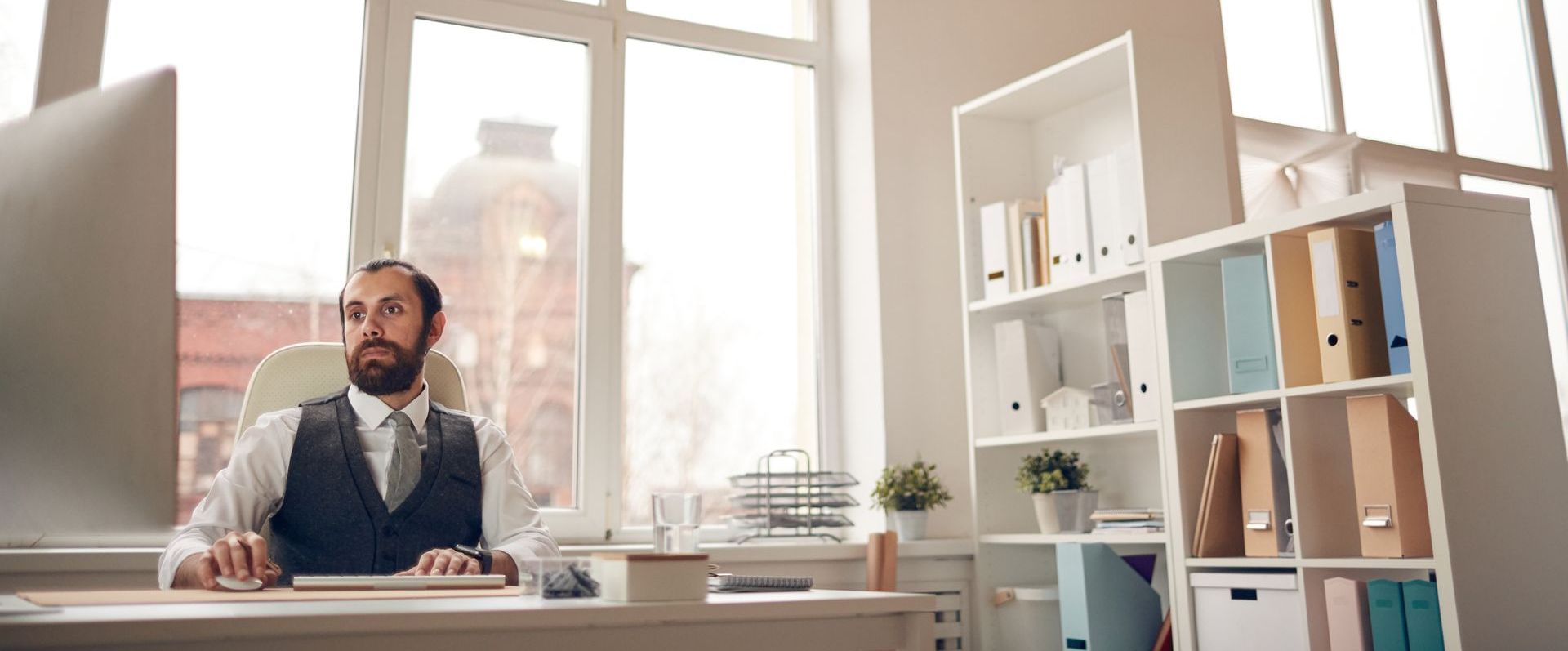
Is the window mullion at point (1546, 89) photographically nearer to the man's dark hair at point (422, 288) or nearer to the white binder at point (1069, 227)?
the white binder at point (1069, 227)

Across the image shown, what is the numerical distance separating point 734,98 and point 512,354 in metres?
0.96

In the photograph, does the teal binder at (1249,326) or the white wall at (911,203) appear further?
the white wall at (911,203)

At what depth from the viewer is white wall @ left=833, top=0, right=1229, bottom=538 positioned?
3000 millimetres

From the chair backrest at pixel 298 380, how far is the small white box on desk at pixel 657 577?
1103 millimetres

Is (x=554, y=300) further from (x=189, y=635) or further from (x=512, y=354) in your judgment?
(x=189, y=635)

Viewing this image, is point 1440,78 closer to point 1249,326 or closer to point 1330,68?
point 1330,68

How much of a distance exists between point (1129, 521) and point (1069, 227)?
702 millimetres

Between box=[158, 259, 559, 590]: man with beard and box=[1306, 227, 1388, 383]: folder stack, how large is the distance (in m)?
1.45

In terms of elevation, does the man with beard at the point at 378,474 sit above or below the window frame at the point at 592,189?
below

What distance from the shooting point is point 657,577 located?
43.5 inches

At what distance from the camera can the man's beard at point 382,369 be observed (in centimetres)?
196

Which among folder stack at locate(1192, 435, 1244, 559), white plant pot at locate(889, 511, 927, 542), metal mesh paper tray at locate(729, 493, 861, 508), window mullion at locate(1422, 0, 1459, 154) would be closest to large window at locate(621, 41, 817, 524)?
metal mesh paper tray at locate(729, 493, 861, 508)

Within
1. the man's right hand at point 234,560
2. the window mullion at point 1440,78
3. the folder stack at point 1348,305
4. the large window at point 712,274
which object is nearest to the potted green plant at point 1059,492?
the large window at point 712,274

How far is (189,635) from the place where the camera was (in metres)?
0.87
